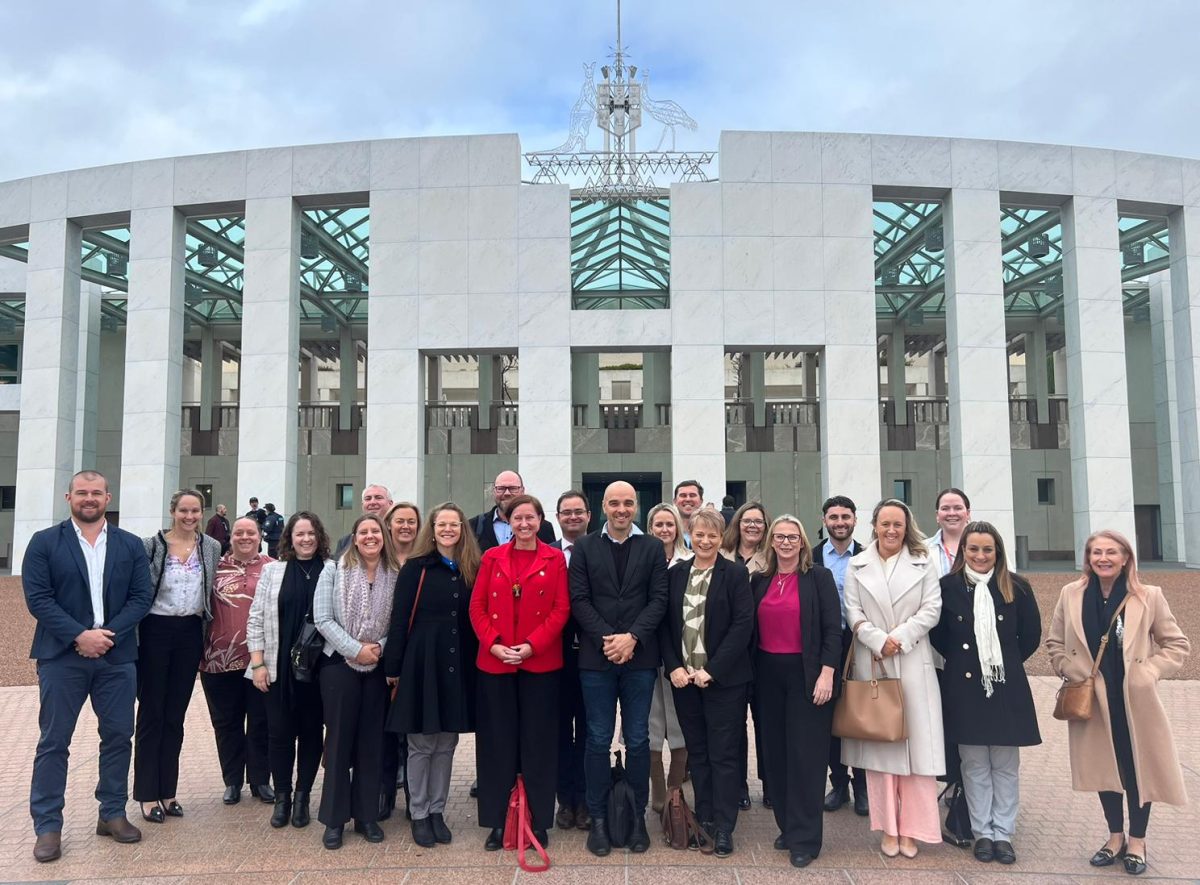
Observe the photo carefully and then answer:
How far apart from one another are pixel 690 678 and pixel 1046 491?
95.1 ft

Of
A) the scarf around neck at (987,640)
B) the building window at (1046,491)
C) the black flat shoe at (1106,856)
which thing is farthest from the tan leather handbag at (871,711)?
the building window at (1046,491)

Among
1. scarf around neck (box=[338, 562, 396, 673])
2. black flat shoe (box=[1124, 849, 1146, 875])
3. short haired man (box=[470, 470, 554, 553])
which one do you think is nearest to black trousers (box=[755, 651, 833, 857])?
black flat shoe (box=[1124, 849, 1146, 875])

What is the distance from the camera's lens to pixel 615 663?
15.9 ft

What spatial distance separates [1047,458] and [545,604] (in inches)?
1149

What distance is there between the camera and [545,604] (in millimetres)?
4930

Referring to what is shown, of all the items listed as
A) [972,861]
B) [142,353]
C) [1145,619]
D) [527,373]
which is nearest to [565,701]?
[972,861]

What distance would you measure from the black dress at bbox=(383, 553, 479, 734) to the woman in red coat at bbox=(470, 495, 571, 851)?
14cm

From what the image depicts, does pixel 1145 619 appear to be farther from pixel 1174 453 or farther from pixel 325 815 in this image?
pixel 1174 453

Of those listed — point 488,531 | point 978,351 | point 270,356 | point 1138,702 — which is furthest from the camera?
point 270,356

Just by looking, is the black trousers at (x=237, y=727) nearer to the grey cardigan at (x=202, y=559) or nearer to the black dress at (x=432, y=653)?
the grey cardigan at (x=202, y=559)

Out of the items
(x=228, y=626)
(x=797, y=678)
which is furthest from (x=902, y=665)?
(x=228, y=626)

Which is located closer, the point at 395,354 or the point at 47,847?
the point at 47,847

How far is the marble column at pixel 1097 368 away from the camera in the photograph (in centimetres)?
1850

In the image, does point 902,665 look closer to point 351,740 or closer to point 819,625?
point 819,625
